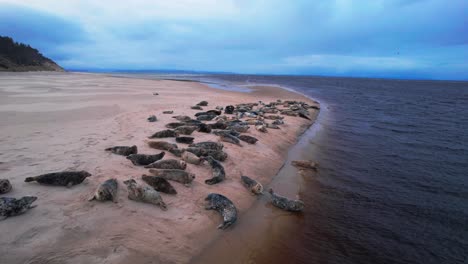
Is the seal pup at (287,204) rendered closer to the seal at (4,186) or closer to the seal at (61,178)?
the seal at (61,178)

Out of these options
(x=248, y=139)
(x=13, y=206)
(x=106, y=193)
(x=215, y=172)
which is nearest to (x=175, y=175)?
(x=215, y=172)

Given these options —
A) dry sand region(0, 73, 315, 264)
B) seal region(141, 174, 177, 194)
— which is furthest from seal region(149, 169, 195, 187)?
seal region(141, 174, 177, 194)

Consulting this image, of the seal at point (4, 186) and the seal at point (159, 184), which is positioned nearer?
the seal at point (4, 186)

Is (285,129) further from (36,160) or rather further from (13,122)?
(13,122)

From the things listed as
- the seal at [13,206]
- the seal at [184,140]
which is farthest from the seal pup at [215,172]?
the seal at [13,206]

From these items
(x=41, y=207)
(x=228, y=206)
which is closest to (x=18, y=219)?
(x=41, y=207)

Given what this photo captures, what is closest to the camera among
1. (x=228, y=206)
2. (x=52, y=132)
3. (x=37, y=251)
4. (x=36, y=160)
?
(x=37, y=251)
